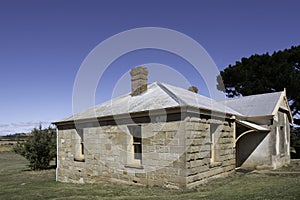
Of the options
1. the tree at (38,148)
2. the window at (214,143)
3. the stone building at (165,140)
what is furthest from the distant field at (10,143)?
the window at (214,143)

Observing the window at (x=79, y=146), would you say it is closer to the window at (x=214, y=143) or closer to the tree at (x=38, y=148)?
the window at (x=214, y=143)

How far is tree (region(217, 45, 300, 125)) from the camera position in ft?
85.0

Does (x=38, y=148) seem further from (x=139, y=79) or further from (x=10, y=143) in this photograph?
(x=10, y=143)

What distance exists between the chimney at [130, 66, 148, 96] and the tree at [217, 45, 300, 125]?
1720cm

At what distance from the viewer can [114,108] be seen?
12977 millimetres

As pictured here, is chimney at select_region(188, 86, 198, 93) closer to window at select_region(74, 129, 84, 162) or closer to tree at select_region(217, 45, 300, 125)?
window at select_region(74, 129, 84, 162)

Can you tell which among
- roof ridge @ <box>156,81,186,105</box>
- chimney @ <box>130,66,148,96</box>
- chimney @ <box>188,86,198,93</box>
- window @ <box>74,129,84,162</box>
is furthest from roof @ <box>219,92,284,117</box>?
window @ <box>74,129,84,162</box>

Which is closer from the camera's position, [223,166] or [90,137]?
[223,166]

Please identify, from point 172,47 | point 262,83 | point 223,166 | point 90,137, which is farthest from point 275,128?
point 262,83

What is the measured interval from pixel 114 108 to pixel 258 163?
8.26 meters

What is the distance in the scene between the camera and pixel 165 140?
10227 mm

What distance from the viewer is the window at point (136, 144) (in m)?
11.3

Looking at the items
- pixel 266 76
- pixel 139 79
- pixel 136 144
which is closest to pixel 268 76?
pixel 266 76

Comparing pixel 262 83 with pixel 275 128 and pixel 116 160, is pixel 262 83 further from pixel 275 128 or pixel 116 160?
pixel 116 160
